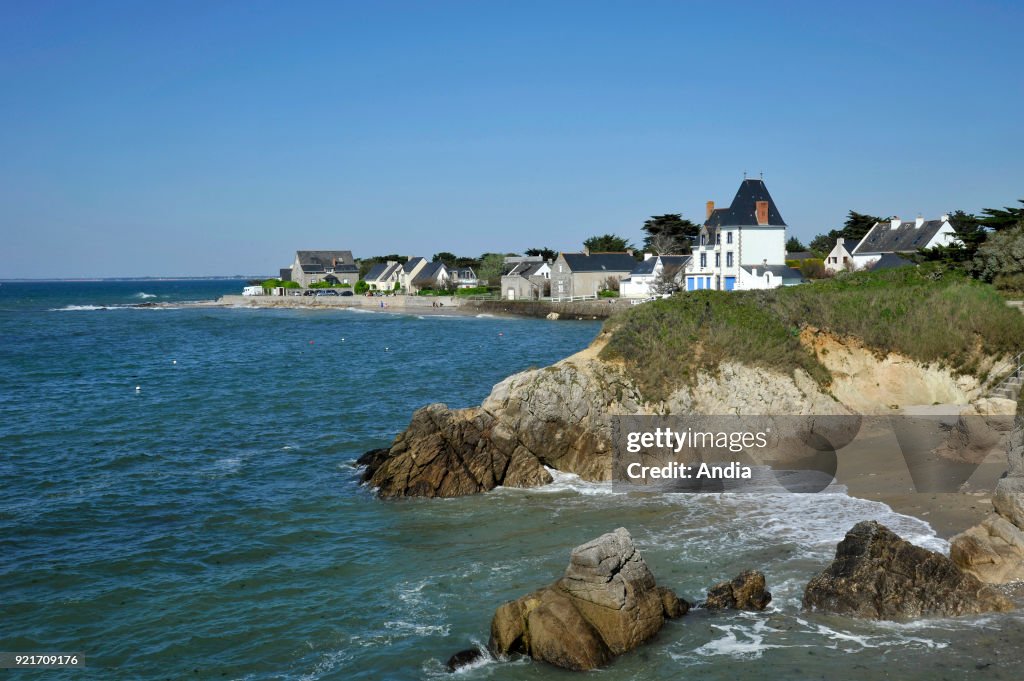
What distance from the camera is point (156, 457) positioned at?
2733 centimetres

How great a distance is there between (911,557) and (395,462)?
1340 centimetres

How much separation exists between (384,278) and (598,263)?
48536 millimetres

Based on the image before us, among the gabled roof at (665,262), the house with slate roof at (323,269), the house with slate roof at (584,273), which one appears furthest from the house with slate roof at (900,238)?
the house with slate roof at (323,269)

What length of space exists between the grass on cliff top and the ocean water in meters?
5.96

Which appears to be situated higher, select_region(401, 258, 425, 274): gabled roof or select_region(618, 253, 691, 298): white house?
select_region(401, 258, 425, 274): gabled roof

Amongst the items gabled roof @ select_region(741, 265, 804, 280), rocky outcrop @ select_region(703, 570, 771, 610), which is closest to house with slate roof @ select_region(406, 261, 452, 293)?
gabled roof @ select_region(741, 265, 804, 280)

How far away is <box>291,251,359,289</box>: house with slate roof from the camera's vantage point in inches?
5738

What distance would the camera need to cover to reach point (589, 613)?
44.0 ft

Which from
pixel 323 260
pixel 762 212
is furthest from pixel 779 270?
pixel 323 260

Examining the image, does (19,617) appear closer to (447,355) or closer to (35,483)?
(35,483)

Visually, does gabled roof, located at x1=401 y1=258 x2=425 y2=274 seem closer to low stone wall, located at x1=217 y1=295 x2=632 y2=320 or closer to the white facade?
low stone wall, located at x1=217 y1=295 x2=632 y2=320

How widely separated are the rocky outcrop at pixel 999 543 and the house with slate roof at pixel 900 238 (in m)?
50.2

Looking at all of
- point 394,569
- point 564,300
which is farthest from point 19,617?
point 564,300

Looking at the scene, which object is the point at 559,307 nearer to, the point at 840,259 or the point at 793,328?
the point at 840,259
